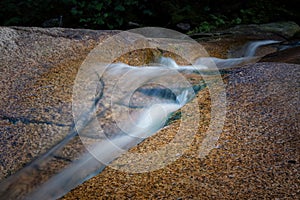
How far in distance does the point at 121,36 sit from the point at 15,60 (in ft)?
4.99

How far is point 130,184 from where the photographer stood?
2.12 meters

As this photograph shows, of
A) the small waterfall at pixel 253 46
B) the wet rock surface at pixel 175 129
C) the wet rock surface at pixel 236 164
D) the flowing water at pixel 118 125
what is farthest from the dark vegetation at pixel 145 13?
the wet rock surface at pixel 236 164

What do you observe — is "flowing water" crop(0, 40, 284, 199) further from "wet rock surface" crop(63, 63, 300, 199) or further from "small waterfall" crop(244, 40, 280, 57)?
"small waterfall" crop(244, 40, 280, 57)

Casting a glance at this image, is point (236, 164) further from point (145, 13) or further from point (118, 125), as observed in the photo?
point (145, 13)

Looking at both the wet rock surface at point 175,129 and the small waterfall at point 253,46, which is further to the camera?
the small waterfall at point 253,46

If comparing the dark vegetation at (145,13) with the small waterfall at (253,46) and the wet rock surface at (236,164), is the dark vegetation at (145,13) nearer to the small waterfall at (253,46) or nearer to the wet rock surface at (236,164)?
the small waterfall at (253,46)

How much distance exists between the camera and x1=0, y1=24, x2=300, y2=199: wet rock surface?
2014mm

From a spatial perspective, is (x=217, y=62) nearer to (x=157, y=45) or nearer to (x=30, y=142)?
(x=157, y=45)

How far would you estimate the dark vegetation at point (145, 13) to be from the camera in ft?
27.2

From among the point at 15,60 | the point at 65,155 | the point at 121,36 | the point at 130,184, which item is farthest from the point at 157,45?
the point at 130,184

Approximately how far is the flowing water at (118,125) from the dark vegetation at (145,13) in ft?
14.5

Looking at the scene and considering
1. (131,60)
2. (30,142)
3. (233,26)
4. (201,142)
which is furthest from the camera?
(233,26)

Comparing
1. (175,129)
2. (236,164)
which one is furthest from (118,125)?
(236,164)

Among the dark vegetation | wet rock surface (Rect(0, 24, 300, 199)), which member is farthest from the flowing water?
the dark vegetation
